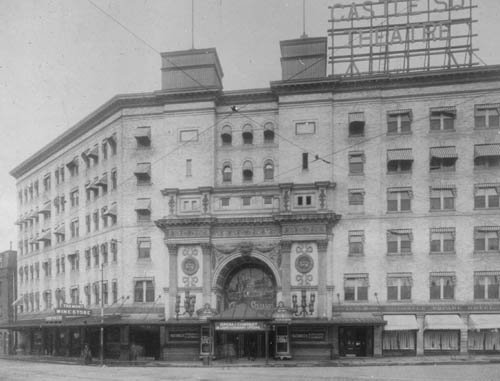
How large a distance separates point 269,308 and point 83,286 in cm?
1681

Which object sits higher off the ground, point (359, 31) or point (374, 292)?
point (359, 31)

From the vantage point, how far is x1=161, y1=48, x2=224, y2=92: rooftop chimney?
151ft

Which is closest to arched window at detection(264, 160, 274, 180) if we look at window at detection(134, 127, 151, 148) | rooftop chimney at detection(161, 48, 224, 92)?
rooftop chimney at detection(161, 48, 224, 92)

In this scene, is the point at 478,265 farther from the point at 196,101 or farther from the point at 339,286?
the point at 196,101

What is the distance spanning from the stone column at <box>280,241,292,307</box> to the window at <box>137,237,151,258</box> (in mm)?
10316

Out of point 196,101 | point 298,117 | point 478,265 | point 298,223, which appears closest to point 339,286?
point 298,223

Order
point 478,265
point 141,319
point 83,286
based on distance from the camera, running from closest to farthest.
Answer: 1. point 478,265
2. point 141,319
3. point 83,286

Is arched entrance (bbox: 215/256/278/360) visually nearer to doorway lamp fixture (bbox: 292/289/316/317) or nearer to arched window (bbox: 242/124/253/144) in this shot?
doorway lamp fixture (bbox: 292/289/316/317)

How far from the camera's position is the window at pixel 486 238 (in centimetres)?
4116

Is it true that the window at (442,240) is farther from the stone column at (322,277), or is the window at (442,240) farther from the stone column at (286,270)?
the stone column at (286,270)

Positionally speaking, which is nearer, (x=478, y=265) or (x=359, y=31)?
(x=478, y=265)

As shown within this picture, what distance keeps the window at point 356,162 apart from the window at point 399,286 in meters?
7.78

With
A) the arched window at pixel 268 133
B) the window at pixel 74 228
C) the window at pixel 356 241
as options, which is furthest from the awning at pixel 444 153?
→ the window at pixel 74 228

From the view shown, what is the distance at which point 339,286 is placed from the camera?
4278 cm
